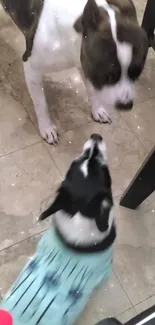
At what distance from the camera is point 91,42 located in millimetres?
1092

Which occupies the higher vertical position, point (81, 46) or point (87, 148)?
point (81, 46)

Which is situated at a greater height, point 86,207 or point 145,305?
point 86,207

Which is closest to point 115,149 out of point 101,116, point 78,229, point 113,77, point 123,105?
point 101,116

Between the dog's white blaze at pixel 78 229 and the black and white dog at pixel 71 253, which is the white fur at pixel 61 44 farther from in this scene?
the dog's white blaze at pixel 78 229

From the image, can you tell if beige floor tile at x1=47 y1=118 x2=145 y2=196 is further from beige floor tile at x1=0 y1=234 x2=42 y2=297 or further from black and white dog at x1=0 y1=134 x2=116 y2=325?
black and white dog at x1=0 y1=134 x2=116 y2=325

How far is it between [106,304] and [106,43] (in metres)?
0.70

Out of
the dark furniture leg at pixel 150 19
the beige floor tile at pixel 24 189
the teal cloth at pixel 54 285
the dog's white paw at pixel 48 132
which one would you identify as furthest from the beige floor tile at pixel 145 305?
the dark furniture leg at pixel 150 19

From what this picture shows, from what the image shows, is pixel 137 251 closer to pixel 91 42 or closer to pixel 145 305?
pixel 145 305

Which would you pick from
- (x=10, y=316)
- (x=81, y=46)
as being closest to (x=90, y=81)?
(x=81, y=46)

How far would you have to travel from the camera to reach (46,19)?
1.21 meters

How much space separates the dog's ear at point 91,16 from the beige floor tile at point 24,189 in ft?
1.70

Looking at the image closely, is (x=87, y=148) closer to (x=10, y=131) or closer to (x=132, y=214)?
(x=132, y=214)

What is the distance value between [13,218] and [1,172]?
0.55ft

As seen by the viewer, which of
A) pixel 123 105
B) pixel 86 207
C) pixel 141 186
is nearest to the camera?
pixel 86 207
